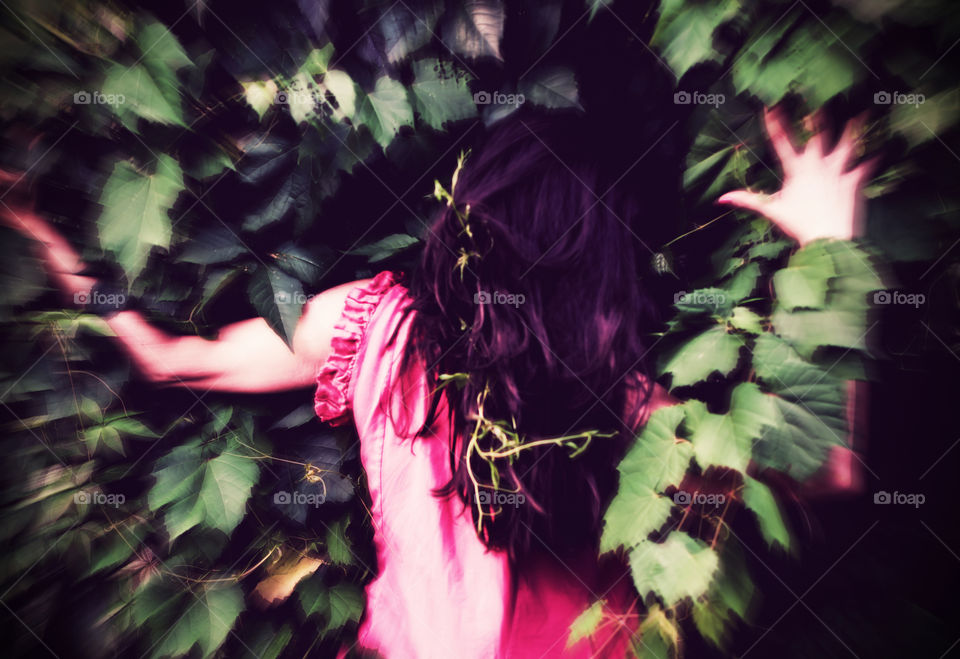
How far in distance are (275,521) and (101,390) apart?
1.30 ft

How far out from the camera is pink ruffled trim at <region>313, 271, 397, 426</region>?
0.76 m

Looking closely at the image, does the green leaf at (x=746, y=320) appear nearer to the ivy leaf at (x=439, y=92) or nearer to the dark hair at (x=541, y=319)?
the dark hair at (x=541, y=319)

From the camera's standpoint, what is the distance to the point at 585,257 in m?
0.75

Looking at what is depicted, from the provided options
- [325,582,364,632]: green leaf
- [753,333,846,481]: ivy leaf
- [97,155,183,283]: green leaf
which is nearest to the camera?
[753,333,846,481]: ivy leaf

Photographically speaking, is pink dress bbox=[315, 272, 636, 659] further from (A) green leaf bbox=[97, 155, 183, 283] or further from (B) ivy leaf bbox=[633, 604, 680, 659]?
(A) green leaf bbox=[97, 155, 183, 283]

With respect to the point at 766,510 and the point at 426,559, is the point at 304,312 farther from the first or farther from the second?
the point at 766,510

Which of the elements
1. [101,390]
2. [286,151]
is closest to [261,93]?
[286,151]

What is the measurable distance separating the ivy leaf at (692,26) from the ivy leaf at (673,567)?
2.49ft

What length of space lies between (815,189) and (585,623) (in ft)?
2.68

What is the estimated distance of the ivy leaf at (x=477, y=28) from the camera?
678 mm

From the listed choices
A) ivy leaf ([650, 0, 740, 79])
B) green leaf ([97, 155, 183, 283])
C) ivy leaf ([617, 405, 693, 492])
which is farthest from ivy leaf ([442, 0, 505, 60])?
ivy leaf ([617, 405, 693, 492])

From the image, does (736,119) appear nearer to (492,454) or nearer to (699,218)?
(699,218)

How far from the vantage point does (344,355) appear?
30.2 inches

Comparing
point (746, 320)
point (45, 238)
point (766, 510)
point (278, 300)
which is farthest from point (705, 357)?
point (45, 238)
